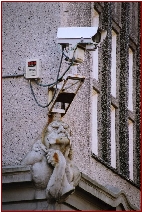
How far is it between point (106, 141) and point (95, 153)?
2.41 feet

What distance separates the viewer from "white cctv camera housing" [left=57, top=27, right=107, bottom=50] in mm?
16219

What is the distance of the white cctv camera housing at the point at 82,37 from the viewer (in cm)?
1622

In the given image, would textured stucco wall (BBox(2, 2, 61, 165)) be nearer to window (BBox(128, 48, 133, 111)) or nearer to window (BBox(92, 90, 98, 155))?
window (BBox(92, 90, 98, 155))

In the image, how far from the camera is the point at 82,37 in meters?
16.2

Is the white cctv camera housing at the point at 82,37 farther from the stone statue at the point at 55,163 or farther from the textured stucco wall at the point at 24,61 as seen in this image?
the stone statue at the point at 55,163

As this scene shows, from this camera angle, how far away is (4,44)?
1738 centimetres

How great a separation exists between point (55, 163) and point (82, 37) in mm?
1791

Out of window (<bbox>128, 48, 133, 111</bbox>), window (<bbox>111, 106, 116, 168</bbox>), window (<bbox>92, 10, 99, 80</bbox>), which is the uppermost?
window (<bbox>92, 10, 99, 80</bbox>)

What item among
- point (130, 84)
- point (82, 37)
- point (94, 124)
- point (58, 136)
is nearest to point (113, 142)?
point (94, 124)

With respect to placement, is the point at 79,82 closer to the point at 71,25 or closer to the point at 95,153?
the point at 71,25

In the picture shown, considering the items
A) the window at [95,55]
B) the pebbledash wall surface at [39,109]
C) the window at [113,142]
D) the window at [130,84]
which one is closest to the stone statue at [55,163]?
the pebbledash wall surface at [39,109]

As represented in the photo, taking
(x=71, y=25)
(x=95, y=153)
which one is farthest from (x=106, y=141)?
(x=71, y=25)

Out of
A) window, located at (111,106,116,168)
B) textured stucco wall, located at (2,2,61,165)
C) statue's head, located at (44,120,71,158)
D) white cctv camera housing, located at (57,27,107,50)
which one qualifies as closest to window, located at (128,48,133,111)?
window, located at (111,106,116,168)

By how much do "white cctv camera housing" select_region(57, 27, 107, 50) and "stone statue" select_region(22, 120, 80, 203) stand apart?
1.20 m
